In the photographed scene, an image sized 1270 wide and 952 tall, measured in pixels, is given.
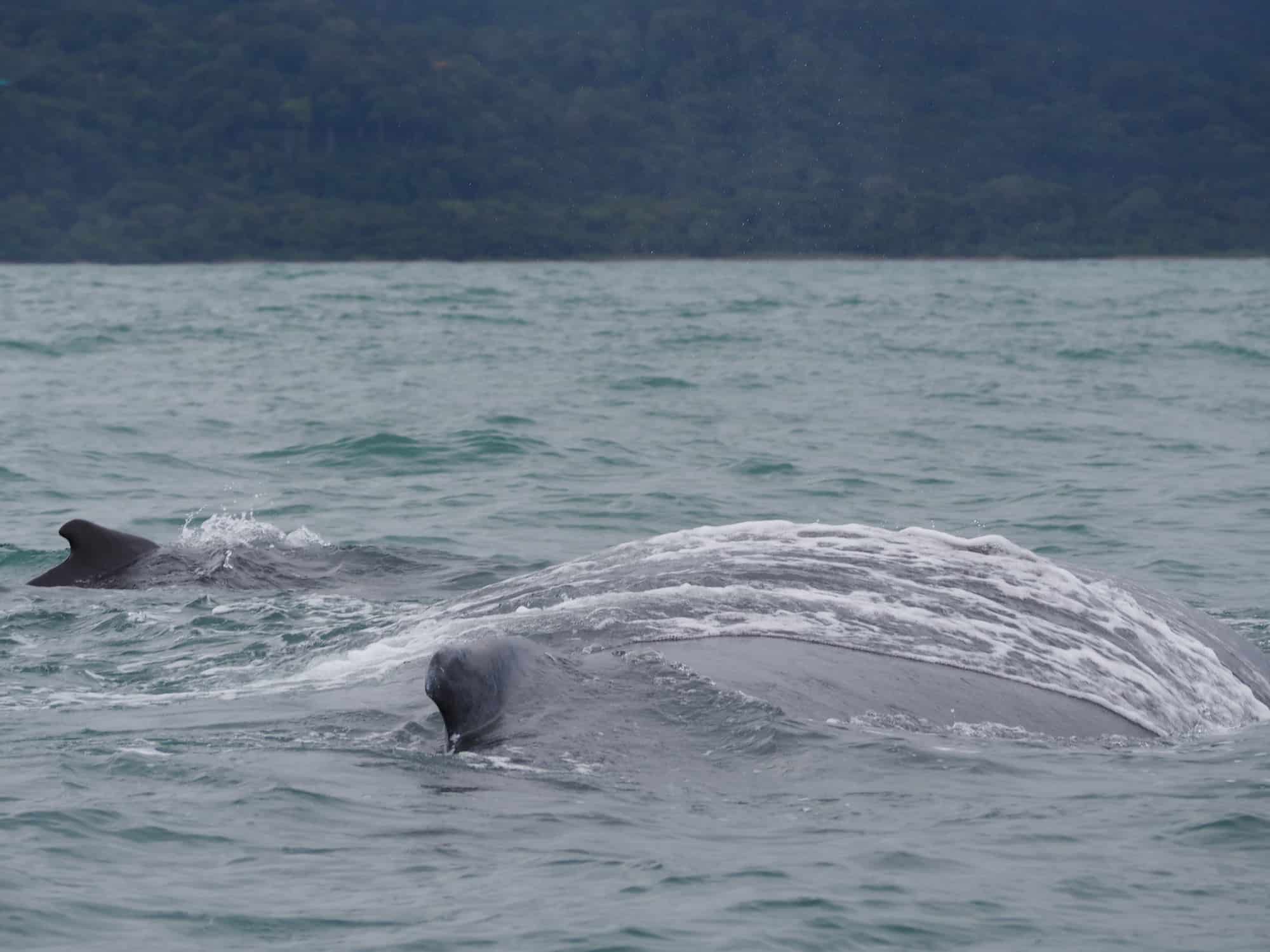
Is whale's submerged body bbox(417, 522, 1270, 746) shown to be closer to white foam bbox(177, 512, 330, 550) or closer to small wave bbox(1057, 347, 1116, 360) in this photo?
white foam bbox(177, 512, 330, 550)

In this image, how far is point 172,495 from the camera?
17000 mm

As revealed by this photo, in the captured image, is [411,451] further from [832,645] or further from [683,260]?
[683,260]

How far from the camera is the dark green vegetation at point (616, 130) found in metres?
105

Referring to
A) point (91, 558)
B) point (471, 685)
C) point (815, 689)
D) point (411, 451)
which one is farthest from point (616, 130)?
point (471, 685)

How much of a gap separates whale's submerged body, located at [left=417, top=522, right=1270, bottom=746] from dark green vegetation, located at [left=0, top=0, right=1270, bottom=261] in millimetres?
89562

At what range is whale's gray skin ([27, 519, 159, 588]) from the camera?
440 inches

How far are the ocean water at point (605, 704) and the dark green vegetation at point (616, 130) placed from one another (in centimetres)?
7964

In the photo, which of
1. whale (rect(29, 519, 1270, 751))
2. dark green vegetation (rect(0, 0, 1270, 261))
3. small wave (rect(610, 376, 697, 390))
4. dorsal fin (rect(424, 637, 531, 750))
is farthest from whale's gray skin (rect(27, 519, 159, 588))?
dark green vegetation (rect(0, 0, 1270, 261))

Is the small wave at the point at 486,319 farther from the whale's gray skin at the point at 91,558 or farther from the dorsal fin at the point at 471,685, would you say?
the dorsal fin at the point at 471,685

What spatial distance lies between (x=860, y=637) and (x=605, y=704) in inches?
58.9

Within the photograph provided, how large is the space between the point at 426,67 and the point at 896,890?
408 ft

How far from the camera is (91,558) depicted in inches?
447

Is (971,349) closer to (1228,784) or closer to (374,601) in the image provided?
(374,601)

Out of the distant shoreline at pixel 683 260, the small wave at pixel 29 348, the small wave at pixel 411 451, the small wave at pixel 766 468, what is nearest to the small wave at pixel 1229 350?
the small wave at pixel 766 468
